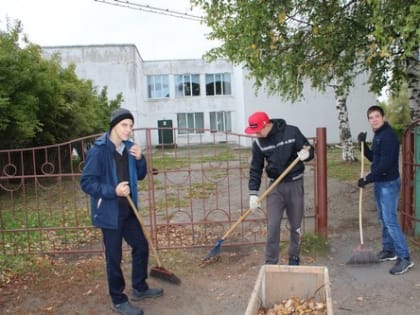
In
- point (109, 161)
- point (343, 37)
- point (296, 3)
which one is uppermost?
point (296, 3)

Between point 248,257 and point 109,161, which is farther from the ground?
point 109,161

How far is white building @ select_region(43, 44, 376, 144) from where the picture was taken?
901 inches

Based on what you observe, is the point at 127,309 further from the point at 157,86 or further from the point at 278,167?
the point at 157,86

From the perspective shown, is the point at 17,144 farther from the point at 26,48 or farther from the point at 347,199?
the point at 347,199

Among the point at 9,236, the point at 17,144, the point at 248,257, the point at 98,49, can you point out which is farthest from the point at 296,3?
the point at 98,49

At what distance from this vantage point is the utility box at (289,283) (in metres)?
3.14

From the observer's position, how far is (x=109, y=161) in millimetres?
3549

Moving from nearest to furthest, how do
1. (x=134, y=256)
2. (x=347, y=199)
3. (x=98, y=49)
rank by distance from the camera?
(x=134, y=256) < (x=347, y=199) < (x=98, y=49)

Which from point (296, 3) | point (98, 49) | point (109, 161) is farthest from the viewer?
point (98, 49)

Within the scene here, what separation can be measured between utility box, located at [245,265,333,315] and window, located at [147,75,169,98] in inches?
1105

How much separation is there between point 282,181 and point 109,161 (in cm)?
170

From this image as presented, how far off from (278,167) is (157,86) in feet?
90.9

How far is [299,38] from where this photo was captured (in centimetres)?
641

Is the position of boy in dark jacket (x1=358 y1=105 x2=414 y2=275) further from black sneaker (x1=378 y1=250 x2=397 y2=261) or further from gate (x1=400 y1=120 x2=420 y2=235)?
gate (x1=400 y1=120 x2=420 y2=235)
